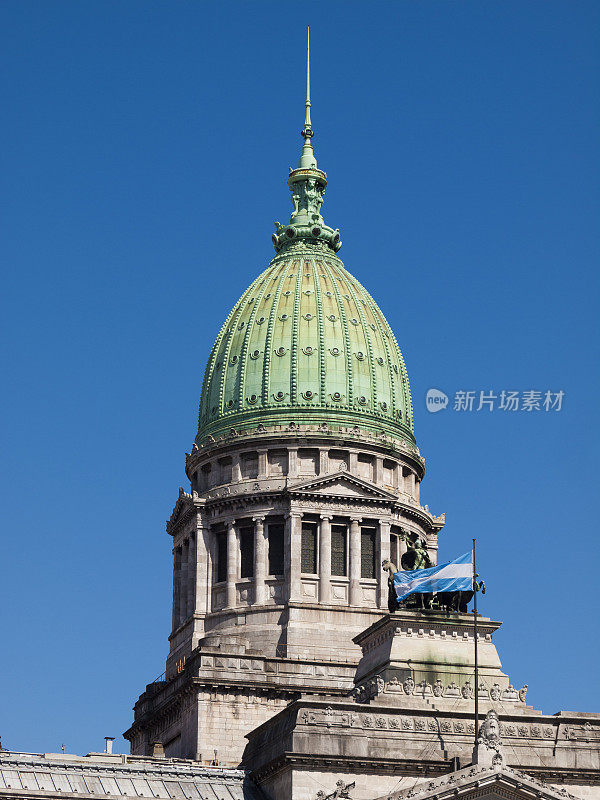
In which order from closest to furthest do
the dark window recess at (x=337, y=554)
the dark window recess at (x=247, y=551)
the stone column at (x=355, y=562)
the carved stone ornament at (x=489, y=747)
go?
the carved stone ornament at (x=489, y=747), the stone column at (x=355, y=562), the dark window recess at (x=337, y=554), the dark window recess at (x=247, y=551)

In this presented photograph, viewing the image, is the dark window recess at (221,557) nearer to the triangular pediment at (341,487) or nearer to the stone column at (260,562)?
the stone column at (260,562)

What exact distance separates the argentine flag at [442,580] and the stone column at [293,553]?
2223cm

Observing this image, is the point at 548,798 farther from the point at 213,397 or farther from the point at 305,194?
the point at 305,194

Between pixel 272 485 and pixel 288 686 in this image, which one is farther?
pixel 272 485

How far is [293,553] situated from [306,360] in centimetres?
1612

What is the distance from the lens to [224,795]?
10231cm

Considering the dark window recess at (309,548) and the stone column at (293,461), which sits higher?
the stone column at (293,461)

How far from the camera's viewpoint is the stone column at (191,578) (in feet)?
458

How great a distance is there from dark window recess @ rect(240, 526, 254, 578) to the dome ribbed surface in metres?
8.19

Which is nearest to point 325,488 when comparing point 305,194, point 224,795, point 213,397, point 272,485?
point 272,485

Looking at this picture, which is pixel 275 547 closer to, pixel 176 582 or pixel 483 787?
pixel 176 582

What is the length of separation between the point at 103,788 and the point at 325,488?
41859mm

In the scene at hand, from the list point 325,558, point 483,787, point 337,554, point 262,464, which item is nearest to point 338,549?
point 337,554

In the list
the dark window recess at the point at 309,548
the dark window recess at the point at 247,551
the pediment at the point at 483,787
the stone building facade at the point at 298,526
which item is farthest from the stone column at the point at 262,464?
the pediment at the point at 483,787
